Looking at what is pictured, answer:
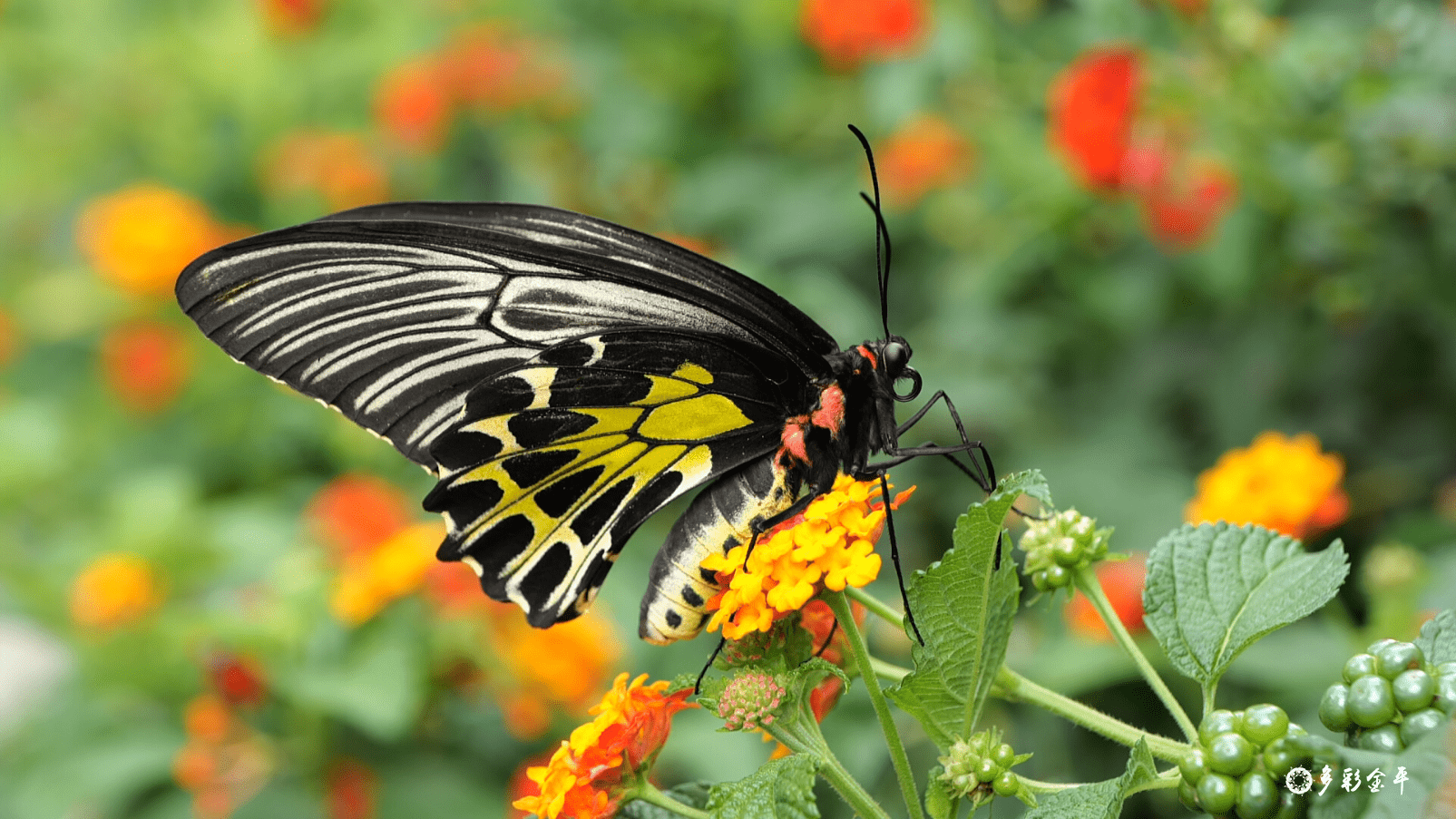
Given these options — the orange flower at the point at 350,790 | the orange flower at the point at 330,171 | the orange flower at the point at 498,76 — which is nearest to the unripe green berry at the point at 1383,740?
the orange flower at the point at 350,790

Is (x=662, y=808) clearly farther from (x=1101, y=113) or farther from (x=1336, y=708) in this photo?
(x=1101, y=113)

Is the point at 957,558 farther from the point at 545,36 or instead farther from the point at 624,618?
the point at 545,36

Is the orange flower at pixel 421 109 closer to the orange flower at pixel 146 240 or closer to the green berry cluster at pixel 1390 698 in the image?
the orange flower at pixel 146 240

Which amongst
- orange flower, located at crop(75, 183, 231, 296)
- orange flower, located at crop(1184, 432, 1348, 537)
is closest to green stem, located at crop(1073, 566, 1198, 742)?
orange flower, located at crop(1184, 432, 1348, 537)

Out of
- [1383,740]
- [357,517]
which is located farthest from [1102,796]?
[357,517]

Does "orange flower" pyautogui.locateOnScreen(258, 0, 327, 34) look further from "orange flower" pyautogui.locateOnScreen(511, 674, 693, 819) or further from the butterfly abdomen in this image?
"orange flower" pyautogui.locateOnScreen(511, 674, 693, 819)
